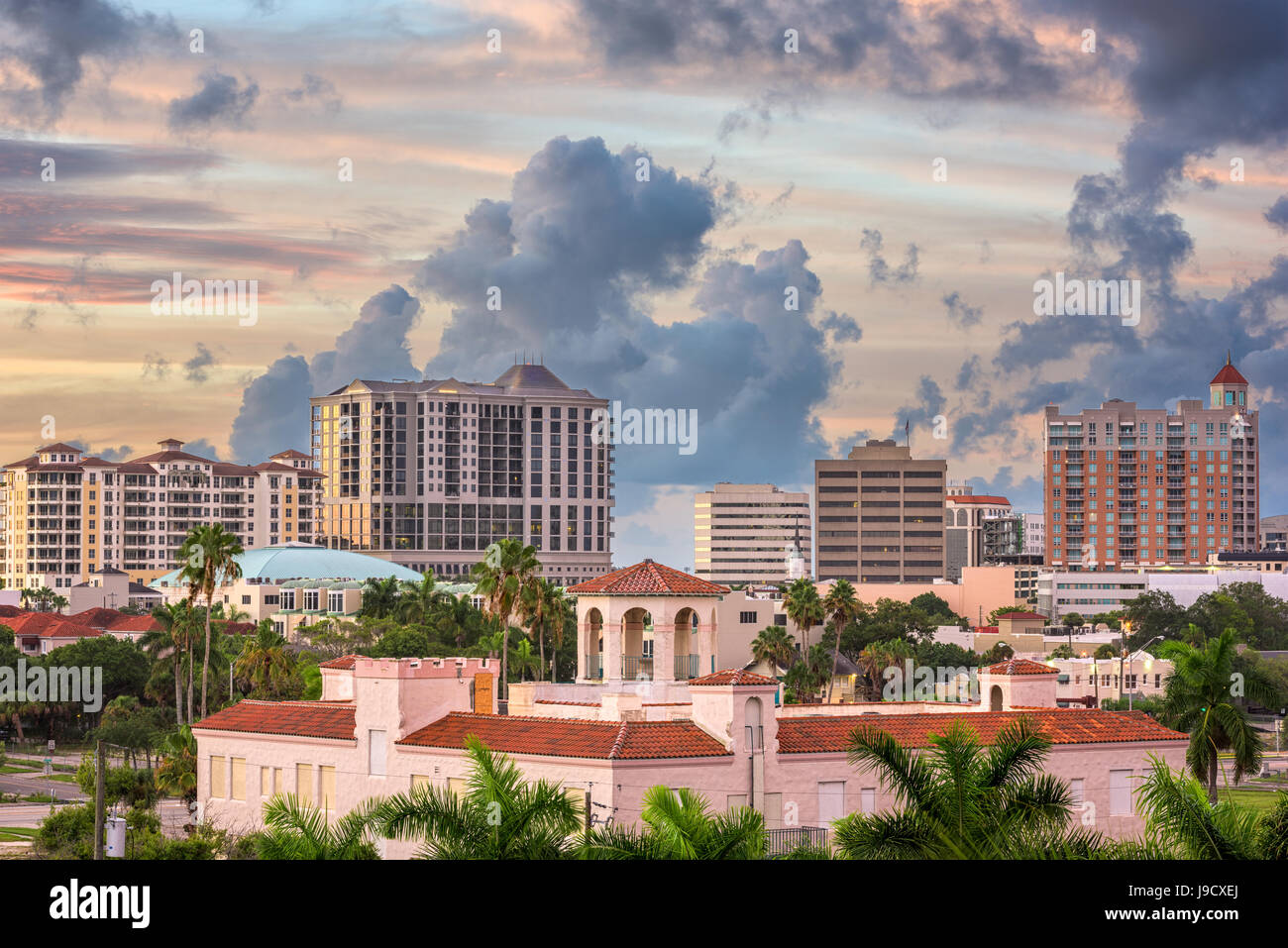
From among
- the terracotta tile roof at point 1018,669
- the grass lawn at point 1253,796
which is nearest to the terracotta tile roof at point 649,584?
the terracotta tile roof at point 1018,669

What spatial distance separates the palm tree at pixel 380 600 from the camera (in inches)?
6948

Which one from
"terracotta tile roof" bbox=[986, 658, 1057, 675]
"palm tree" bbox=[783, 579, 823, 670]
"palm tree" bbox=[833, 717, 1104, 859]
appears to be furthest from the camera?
"palm tree" bbox=[783, 579, 823, 670]

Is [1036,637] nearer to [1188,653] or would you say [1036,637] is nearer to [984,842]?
[1188,653]

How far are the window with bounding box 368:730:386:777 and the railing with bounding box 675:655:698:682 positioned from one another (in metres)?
9.87

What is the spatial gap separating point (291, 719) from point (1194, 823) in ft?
131

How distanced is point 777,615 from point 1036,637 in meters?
33.2

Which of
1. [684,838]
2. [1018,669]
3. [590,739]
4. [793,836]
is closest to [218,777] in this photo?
[590,739]

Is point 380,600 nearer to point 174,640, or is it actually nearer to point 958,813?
point 174,640

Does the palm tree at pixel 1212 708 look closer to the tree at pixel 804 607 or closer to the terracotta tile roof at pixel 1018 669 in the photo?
the terracotta tile roof at pixel 1018 669

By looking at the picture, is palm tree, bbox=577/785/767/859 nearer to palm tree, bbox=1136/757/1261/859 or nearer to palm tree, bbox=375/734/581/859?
palm tree, bbox=375/734/581/859

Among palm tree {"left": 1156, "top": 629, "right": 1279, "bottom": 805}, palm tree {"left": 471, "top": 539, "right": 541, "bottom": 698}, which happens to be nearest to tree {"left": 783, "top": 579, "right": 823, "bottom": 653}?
palm tree {"left": 471, "top": 539, "right": 541, "bottom": 698}

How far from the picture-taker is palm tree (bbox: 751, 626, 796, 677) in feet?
499
